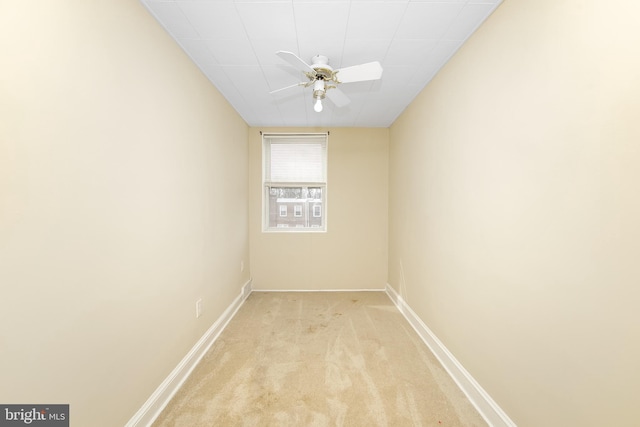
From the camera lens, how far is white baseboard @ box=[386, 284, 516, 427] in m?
1.60

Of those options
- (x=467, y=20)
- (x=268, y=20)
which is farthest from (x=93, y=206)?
(x=467, y=20)

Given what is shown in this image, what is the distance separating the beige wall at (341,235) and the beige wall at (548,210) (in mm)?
1970

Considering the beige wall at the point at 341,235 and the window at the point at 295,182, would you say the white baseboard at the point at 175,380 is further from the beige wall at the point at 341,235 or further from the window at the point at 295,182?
the window at the point at 295,182

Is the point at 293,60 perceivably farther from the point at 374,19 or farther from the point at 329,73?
the point at 374,19

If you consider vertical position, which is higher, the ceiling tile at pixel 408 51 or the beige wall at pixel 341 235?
the ceiling tile at pixel 408 51

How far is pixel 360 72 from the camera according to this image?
77.0 inches

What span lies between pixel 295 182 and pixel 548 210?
130 inches

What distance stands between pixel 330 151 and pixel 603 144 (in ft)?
10.9

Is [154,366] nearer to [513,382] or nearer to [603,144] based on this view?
[513,382]

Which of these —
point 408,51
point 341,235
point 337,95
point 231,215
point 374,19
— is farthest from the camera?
point 341,235

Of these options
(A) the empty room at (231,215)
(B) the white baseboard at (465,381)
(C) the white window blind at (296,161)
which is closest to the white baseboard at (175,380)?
(A) the empty room at (231,215)

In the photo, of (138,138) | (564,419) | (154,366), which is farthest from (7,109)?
(564,419)

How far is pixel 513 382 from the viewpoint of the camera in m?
1.49

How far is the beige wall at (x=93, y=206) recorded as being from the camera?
952 millimetres
